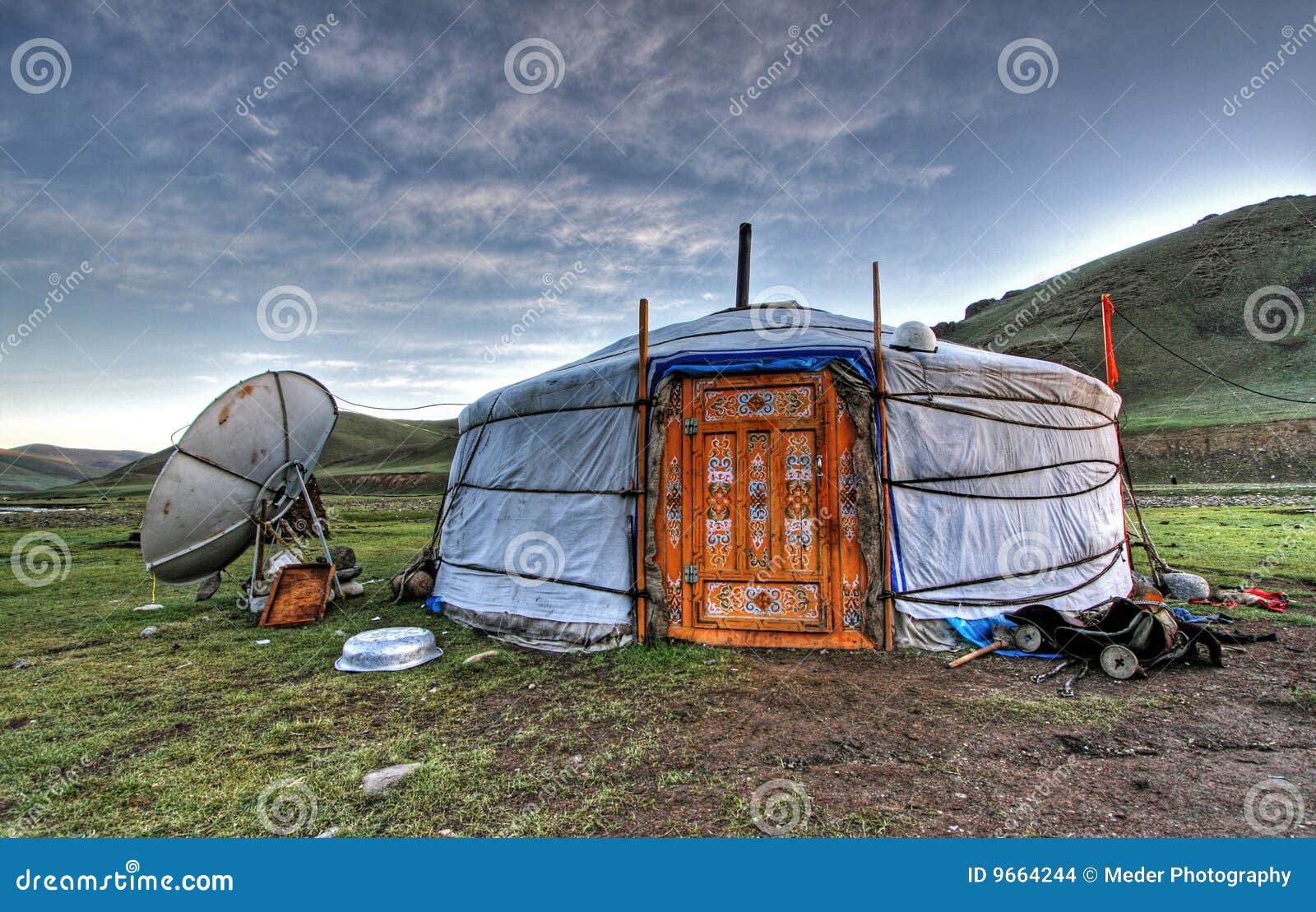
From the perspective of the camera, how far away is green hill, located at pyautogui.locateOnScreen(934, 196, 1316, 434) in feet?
116

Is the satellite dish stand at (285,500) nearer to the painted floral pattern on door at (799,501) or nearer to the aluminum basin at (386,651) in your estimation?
the aluminum basin at (386,651)

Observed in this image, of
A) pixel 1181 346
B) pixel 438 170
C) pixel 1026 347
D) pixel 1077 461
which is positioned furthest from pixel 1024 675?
pixel 1181 346

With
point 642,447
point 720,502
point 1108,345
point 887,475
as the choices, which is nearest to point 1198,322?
→ point 1108,345

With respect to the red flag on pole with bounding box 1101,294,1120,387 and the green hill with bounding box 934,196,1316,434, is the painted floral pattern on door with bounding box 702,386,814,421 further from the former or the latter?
the green hill with bounding box 934,196,1316,434

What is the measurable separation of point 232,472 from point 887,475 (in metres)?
5.32

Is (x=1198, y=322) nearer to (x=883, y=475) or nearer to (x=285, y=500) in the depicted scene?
(x=883, y=475)

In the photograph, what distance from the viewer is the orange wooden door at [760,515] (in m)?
3.79

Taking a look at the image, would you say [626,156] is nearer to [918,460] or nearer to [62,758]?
[918,460]

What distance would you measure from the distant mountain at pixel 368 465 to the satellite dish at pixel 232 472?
163 ft

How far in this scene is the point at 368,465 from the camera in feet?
294

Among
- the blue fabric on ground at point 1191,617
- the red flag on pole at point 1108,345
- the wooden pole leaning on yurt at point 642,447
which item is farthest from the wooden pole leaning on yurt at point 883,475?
the red flag on pole at point 1108,345

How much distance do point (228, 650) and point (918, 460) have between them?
16.1 ft

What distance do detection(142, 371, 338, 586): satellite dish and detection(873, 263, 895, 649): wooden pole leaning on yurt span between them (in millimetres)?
4986

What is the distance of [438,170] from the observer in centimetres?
696
